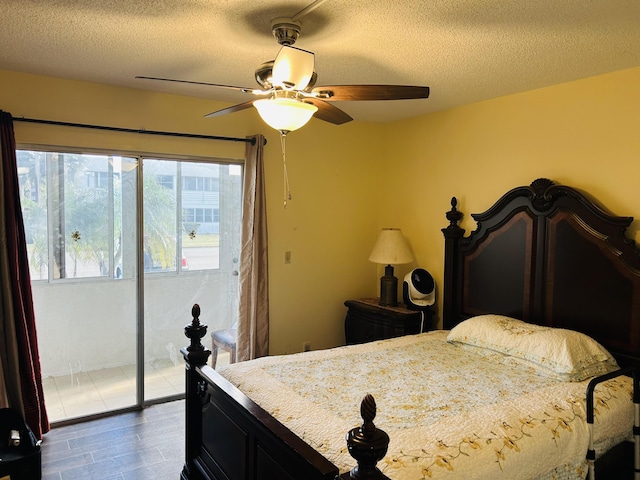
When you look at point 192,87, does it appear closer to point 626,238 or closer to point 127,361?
point 127,361

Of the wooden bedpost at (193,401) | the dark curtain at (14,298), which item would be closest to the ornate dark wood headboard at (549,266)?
the wooden bedpost at (193,401)

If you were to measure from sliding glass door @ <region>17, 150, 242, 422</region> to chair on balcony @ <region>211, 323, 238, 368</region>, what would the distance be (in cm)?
10

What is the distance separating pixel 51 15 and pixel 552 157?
3.13 m

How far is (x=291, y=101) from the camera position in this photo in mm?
1985

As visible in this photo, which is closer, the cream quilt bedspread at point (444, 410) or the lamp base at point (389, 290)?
the cream quilt bedspread at point (444, 410)

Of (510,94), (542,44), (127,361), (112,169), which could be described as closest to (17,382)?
(127,361)

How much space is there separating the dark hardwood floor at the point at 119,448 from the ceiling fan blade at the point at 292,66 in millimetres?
2380

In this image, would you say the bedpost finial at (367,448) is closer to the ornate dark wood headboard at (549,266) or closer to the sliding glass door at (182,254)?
the ornate dark wood headboard at (549,266)

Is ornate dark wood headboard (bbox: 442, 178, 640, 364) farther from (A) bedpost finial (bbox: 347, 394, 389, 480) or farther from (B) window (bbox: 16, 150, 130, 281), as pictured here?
(B) window (bbox: 16, 150, 130, 281)

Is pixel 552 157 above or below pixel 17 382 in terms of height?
above

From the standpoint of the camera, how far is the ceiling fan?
198cm

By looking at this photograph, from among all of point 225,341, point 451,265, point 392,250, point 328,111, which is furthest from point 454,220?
point 225,341

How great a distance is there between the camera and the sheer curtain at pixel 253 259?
399 cm

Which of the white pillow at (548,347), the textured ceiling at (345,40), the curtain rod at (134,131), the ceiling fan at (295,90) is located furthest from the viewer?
the curtain rod at (134,131)
